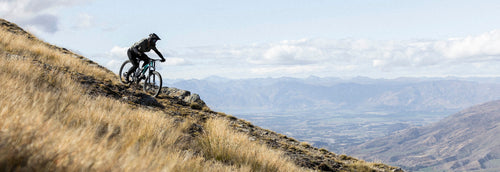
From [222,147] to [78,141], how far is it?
152 inches

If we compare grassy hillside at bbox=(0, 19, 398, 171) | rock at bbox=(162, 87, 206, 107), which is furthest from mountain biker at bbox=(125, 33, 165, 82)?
rock at bbox=(162, 87, 206, 107)

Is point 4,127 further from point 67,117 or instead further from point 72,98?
point 72,98

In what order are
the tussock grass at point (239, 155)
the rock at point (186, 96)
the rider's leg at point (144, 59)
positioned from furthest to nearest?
the rock at point (186, 96)
the rider's leg at point (144, 59)
the tussock grass at point (239, 155)

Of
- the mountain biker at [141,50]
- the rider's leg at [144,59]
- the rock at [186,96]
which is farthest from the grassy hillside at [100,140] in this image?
the rock at [186,96]

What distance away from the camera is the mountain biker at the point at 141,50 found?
14030mm

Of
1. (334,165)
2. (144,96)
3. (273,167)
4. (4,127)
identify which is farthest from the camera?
(144,96)

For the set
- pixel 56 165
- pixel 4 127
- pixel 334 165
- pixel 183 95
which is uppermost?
pixel 183 95

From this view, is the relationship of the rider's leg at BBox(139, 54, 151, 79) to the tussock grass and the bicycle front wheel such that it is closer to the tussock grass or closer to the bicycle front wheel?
the bicycle front wheel

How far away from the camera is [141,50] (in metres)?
14.5

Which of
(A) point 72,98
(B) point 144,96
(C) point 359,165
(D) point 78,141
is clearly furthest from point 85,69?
(D) point 78,141

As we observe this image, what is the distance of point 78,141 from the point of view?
3096mm

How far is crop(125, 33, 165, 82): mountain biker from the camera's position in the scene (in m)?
14.0

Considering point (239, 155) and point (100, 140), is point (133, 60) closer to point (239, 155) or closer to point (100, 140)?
point (239, 155)

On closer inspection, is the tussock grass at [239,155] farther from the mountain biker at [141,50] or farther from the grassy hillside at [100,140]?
the mountain biker at [141,50]
